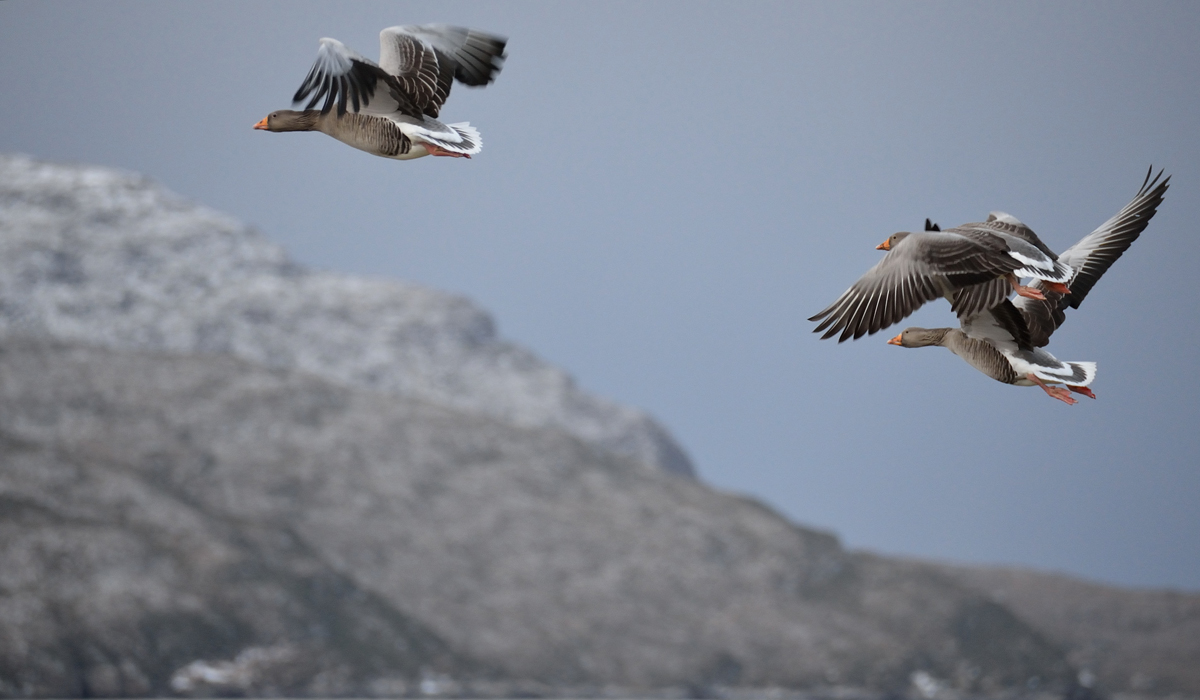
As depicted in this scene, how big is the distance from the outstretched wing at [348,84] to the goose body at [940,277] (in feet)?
10.9

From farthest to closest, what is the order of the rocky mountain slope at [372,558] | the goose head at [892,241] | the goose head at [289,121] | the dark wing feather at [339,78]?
the rocky mountain slope at [372,558], the goose head at [892,241], the goose head at [289,121], the dark wing feather at [339,78]

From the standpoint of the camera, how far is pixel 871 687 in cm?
10494

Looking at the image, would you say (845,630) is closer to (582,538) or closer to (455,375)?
(582,538)

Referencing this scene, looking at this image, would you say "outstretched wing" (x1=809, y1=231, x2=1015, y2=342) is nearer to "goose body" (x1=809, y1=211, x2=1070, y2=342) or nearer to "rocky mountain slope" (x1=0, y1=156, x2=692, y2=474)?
"goose body" (x1=809, y1=211, x2=1070, y2=342)

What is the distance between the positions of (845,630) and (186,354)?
7218 cm

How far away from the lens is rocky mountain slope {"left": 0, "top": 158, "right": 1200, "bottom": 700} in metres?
83.5

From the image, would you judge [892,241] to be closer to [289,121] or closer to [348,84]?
[348,84]

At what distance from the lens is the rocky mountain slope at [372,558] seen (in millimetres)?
83500

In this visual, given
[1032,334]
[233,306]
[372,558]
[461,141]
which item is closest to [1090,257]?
[1032,334]

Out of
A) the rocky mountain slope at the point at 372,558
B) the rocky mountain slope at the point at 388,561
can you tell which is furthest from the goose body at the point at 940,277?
the rocky mountain slope at the point at 388,561

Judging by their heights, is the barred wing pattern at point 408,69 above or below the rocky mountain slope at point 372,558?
above

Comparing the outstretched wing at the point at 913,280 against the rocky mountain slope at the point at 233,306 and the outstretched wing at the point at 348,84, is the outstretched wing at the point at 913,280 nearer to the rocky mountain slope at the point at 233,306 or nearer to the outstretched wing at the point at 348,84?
the outstretched wing at the point at 348,84

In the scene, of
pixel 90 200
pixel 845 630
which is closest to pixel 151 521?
pixel 845 630

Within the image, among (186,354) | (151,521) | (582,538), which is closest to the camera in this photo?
(151,521)
